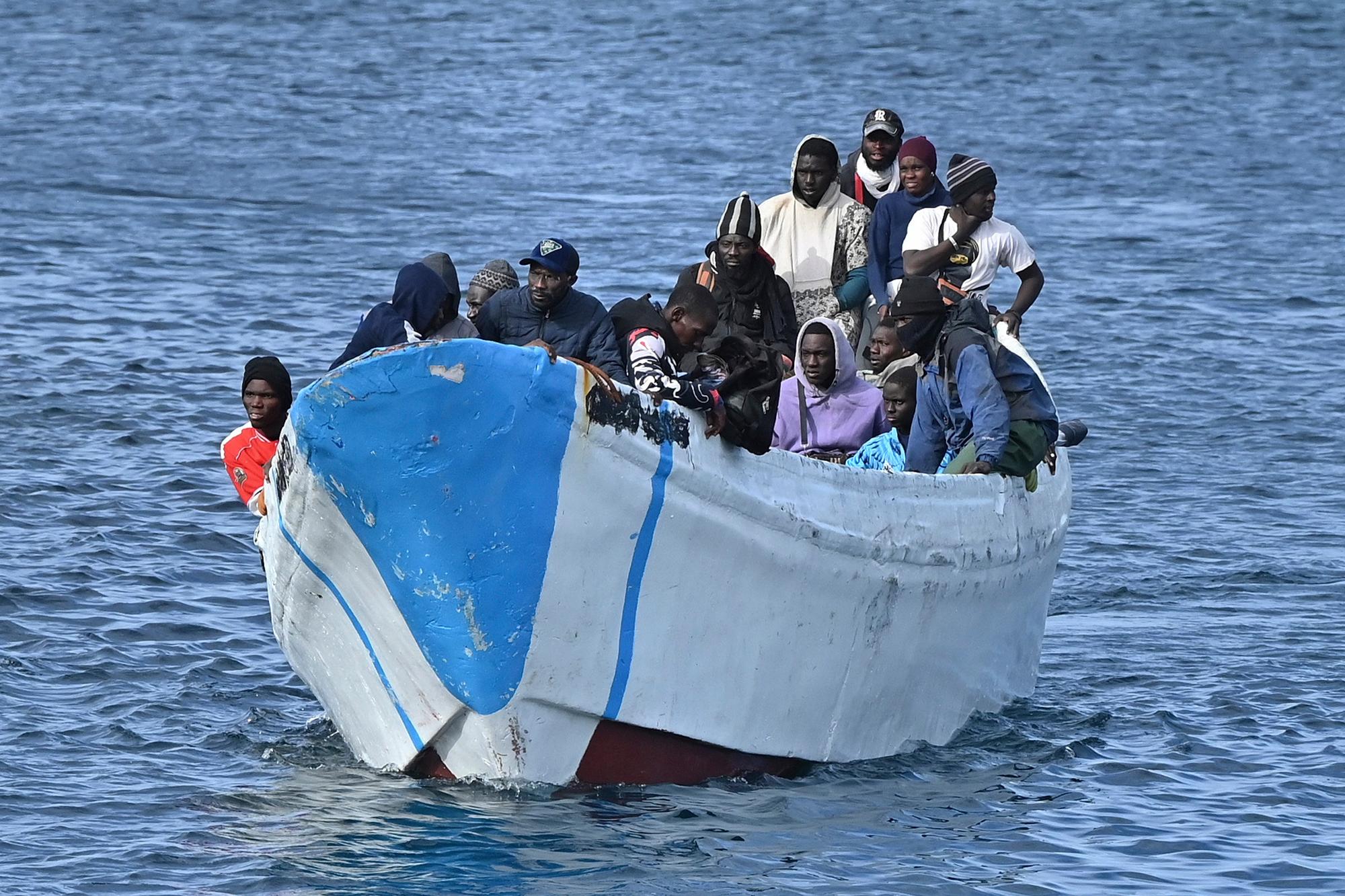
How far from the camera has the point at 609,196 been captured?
30.3 meters

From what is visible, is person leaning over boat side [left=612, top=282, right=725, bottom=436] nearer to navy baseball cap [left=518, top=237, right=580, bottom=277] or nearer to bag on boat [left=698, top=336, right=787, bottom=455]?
bag on boat [left=698, top=336, right=787, bottom=455]

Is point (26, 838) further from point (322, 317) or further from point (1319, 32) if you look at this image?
point (1319, 32)

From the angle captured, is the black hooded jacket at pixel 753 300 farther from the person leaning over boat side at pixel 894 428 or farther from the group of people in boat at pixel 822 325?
the person leaning over boat side at pixel 894 428

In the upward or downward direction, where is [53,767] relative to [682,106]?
downward

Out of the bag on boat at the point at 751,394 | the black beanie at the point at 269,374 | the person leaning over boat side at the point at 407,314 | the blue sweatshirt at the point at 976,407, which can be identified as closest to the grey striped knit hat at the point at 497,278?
the person leaning over boat side at the point at 407,314

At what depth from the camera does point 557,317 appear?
9.35 metres

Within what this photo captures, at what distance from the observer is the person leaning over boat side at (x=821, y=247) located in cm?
1205

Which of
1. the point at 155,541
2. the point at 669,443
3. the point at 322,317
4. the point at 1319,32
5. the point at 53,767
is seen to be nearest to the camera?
the point at 669,443

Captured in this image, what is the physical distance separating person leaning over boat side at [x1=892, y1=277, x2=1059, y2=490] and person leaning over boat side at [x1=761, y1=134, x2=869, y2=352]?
1.89 m

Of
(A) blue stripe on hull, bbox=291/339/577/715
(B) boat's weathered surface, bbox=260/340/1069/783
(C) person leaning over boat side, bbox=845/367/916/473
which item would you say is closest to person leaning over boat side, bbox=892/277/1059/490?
(C) person leaning over boat side, bbox=845/367/916/473

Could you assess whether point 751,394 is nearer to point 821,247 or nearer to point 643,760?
point 643,760

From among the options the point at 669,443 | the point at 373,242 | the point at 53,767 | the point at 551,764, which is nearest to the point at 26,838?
the point at 53,767

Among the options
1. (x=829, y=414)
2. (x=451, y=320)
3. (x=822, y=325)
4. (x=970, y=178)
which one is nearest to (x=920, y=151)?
(x=970, y=178)

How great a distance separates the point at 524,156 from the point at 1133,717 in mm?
24252
